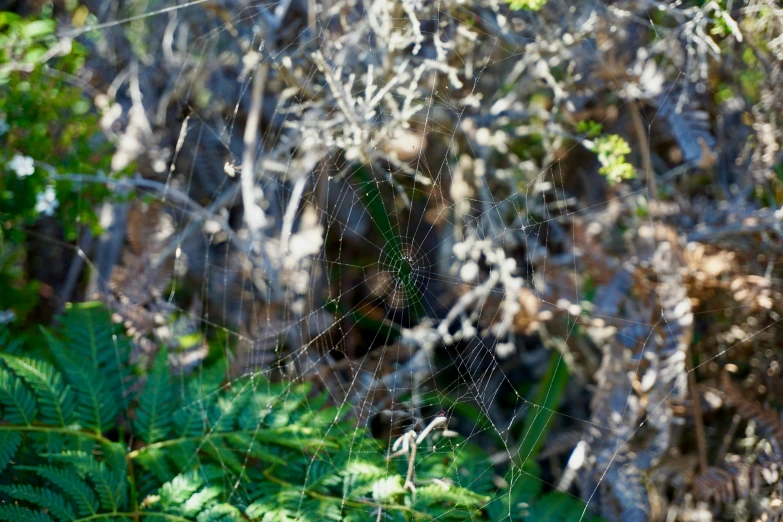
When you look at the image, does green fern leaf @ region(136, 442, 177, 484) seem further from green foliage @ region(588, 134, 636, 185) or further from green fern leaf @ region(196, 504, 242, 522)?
green foliage @ region(588, 134, 636, 185)

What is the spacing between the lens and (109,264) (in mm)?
2316

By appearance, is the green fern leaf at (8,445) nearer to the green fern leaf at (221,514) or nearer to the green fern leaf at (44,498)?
the green fern leaf at (44,498)

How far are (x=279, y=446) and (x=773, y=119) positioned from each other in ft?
5.07

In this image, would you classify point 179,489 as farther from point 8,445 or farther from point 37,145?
point 37,145

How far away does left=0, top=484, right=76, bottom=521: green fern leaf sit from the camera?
4.30 ft

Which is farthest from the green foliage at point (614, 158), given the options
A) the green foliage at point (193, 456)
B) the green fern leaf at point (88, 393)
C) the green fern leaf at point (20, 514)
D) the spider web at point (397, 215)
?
the green fern leaf at point (20, 514)

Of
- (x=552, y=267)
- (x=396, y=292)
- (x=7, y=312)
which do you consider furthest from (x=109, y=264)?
(x=552, y=267)

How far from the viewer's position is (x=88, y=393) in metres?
1.57

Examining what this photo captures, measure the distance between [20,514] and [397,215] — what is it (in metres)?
1.50

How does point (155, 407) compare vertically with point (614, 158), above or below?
below

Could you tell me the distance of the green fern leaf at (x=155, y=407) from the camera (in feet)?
5.11

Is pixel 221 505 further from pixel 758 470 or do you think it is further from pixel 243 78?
pixel 243 78

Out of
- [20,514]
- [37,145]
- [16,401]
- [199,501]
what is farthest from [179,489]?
[37,145]

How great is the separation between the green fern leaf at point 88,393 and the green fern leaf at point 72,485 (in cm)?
16
